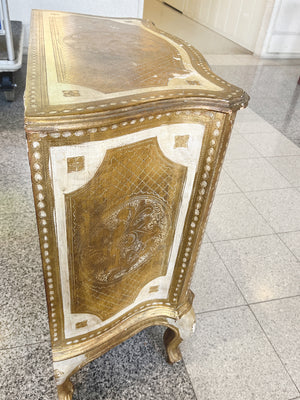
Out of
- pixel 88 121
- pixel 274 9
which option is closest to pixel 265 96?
pixel 274 9

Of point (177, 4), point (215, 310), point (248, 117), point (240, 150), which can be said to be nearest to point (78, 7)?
point (248, 117)

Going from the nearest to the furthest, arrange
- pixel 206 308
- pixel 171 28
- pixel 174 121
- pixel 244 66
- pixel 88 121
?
pixel 88 121 → pixel 174 121 → pixel 206 308 → pixel 244 66 → pixel 171 28

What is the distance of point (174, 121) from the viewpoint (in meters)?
0.82

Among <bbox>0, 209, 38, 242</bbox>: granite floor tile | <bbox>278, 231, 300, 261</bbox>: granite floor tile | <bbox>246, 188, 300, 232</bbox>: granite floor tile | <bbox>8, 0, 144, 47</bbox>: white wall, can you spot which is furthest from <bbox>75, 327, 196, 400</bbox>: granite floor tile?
<bbox>8, 0, 144, 47</bbox>: white wall

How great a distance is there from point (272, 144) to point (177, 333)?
2.26m

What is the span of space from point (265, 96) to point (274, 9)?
206 centimetres

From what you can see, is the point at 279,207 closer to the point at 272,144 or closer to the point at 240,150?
the point at 240,150

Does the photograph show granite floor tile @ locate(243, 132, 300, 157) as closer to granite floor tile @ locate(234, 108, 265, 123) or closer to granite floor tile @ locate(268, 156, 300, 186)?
granite floor tile @ locate(268, 156, 300, 186)

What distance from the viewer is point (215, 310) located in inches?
63.0

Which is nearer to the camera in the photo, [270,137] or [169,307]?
[169,307]

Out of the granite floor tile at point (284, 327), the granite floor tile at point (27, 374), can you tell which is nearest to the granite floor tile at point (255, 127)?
the granite floor tile at point (284, 327)

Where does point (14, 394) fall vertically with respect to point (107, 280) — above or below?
below

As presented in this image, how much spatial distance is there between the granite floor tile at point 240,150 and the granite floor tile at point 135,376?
181 centimetres

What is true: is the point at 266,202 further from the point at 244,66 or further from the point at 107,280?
the point at 244,66
